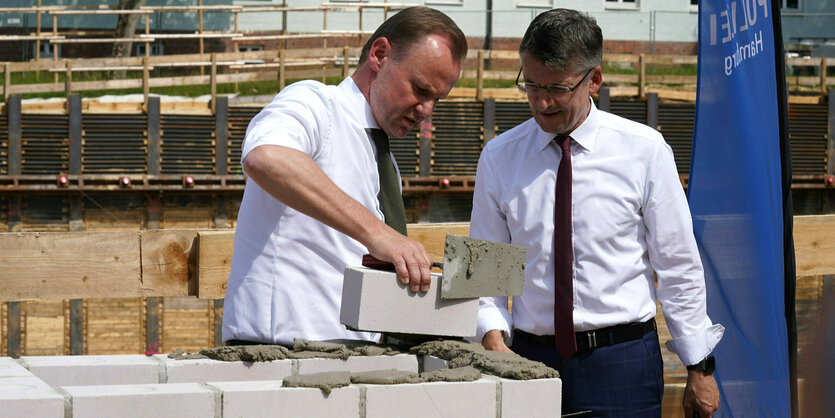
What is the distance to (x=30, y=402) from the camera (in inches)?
78.4

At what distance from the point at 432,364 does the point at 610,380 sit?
2.48 feet

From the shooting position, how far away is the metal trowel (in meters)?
2.45

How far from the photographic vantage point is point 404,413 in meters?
2.24

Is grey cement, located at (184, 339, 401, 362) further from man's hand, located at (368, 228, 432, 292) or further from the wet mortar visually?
man's hand, located at (368, 228, 432, 292)

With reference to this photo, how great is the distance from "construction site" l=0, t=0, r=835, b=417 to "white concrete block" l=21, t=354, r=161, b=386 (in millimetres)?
1455

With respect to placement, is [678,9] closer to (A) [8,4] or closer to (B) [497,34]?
(B) [497,34]

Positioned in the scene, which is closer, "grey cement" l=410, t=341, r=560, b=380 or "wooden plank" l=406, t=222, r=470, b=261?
"grey cement" l=410, t=341, r=560, b=380

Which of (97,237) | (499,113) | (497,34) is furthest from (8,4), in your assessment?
(97,237)

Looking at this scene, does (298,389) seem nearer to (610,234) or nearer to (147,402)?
(147,402)

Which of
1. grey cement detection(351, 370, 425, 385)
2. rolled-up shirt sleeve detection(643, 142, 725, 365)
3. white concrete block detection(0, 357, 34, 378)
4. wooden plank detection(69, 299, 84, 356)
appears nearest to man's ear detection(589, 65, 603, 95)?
rolled-up shirt sleeve detection(643, 142, 725, 365)

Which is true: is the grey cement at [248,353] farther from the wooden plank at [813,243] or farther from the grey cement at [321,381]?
the wooden plank at [813,243]

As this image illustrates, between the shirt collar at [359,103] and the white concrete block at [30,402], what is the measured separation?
1.23 metres

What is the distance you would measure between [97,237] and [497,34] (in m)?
21.0

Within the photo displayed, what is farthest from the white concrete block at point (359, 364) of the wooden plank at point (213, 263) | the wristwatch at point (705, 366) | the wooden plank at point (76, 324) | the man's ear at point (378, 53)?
the wooden plank at point (76, 324)
